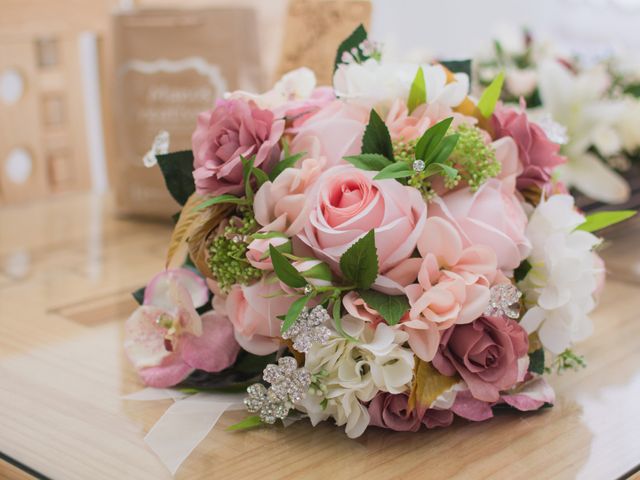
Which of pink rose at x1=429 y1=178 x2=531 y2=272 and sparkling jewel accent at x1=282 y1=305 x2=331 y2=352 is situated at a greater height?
pink rose at x1=429 y1=178 x2=531 y2=272

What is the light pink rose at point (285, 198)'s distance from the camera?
2.12 feet

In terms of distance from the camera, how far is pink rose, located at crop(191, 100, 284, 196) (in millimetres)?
658

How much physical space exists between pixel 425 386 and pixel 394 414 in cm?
4

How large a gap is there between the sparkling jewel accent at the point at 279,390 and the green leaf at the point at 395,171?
6.0 inches

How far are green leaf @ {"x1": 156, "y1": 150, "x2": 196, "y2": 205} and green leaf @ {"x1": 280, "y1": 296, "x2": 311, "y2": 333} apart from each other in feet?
0.62

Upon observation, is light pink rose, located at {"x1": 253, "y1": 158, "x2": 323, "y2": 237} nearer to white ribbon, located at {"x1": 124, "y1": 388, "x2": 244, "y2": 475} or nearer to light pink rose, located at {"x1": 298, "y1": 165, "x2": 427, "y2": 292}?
light pink rose, located at {"x1": 298, "y1": 165, "x2": 427, "y2": 292}

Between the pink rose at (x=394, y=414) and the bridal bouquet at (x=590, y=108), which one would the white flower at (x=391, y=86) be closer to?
the pink rose at (x=394, y=414)

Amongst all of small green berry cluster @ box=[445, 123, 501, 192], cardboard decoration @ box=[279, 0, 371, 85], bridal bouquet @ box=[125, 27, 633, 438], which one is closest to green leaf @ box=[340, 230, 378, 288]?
bridal bouquet @ box=[125, 27, 633, 438]

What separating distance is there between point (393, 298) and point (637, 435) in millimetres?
221

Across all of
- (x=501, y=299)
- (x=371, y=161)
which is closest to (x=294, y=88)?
(x=371, y=161)

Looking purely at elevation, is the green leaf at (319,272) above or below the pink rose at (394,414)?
above

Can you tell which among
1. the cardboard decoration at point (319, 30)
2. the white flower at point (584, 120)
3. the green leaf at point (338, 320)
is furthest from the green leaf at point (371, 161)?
the white flower at point (584, 120)

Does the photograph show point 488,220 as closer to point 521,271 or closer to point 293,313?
point 521,271

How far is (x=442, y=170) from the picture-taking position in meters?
0.64
